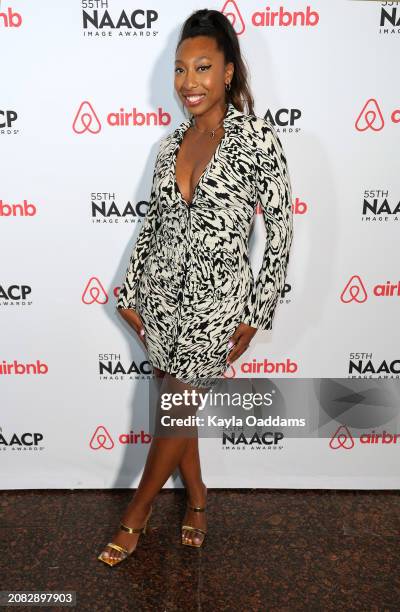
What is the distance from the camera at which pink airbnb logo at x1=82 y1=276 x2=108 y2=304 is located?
98.4 inches

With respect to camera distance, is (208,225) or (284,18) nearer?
(208,225)

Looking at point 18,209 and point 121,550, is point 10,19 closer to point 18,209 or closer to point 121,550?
point 18,209

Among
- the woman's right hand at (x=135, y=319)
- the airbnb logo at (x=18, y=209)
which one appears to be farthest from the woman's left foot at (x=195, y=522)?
the airbnb logo at (x=18, y=209)

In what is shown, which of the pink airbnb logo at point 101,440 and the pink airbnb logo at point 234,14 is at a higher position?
the pink airbnb logo at point 234,14

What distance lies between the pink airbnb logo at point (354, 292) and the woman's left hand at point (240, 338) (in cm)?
62

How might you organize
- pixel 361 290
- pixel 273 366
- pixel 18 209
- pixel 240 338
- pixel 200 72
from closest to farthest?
pixel 200 72
pixel 240 338
pixel 18 209
pixel 361 290
pixel 273 366

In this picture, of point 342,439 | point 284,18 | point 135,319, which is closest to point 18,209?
point 135,319

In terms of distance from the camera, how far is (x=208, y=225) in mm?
1922

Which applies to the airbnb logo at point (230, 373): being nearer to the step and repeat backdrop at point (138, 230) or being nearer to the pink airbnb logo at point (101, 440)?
the step and repeat backdrop at point (138, 230)

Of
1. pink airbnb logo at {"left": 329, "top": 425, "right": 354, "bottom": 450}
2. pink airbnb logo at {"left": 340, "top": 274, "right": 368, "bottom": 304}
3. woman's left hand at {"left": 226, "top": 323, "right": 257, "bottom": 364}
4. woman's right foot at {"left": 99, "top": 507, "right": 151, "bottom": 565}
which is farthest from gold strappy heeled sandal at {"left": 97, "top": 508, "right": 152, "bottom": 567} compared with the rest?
pink airbnb logo at {"left": 340, "top": 274, "right": 368, "bottom": 304}

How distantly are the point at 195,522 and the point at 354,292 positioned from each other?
3.58ft

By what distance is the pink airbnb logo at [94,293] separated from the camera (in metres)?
2.50

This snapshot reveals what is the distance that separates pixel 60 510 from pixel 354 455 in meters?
1.27

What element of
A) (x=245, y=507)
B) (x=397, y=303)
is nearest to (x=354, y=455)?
(x=245, y=507)
